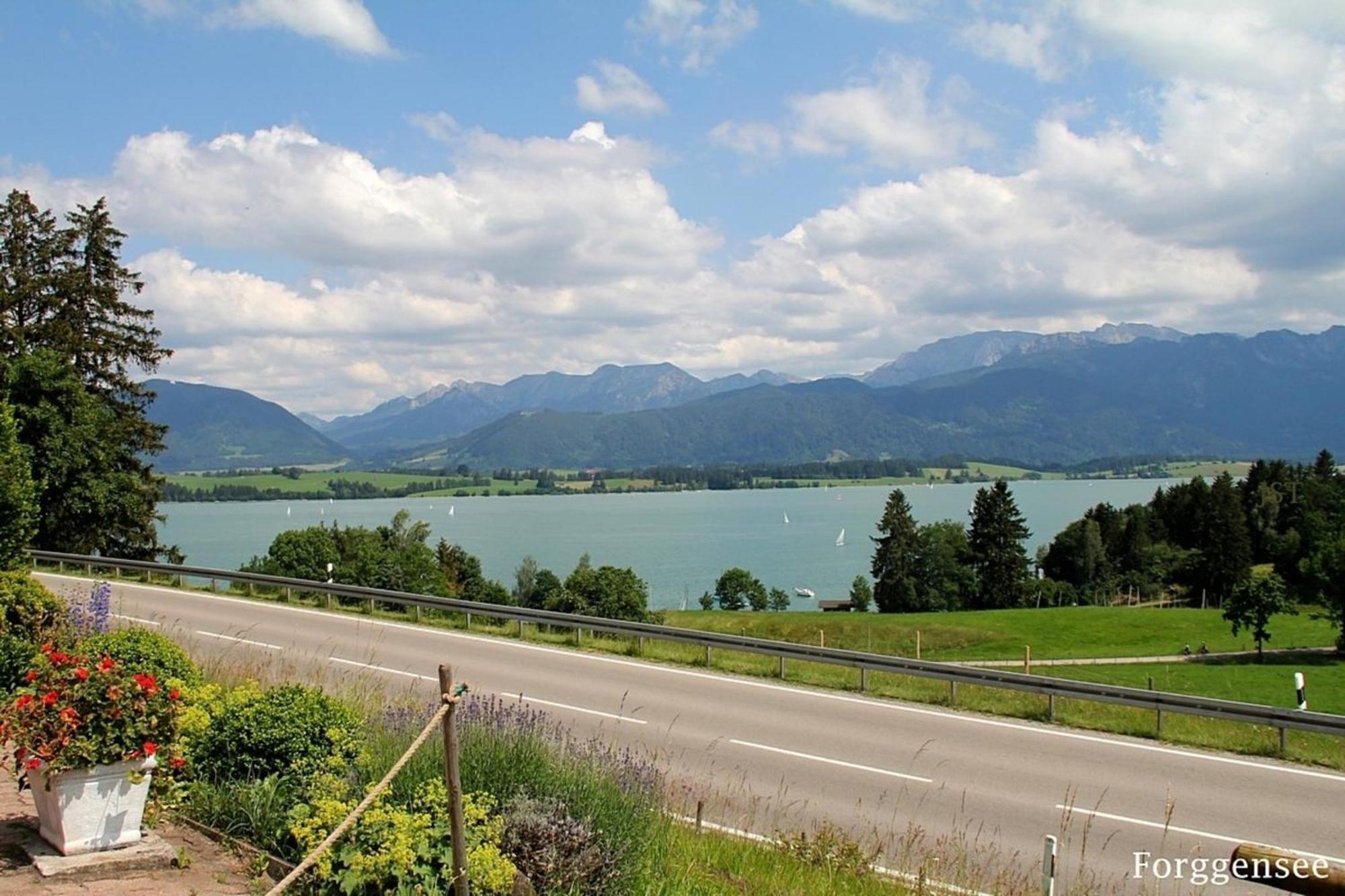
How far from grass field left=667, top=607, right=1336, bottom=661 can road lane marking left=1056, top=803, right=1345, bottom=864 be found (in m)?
45.2

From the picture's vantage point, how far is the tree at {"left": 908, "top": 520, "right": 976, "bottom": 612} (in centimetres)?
9706

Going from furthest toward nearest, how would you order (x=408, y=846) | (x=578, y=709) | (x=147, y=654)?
1. (x=578, y=709)
2. (x=147, y=654)
3. (x=408, y=846)

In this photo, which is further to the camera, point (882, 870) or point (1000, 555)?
point (1000, 555)

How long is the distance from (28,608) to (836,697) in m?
11.9

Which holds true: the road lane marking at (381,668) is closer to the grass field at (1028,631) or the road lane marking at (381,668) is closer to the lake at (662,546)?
the grass field at (1028,631)

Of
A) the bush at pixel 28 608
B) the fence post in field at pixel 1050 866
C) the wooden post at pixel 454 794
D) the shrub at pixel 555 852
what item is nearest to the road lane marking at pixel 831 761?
the fence post in field at pixel 1050 866

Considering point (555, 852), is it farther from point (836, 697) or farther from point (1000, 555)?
point (1000, 555)

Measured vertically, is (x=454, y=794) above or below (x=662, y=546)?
above

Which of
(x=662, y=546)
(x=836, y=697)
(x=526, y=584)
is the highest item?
(x=836, y=697)

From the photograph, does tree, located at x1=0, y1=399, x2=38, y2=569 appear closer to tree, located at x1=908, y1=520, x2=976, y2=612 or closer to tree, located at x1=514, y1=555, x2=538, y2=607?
tree, located at x1=514, y1=555, x2=538, y2=607

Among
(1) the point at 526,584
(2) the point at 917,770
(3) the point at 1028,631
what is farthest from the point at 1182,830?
(1) the point at 526,584

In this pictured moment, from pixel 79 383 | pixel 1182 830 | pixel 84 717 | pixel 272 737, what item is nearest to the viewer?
pixel 84 717

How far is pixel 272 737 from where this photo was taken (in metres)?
7.01

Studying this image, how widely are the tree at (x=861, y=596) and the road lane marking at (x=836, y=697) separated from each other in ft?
246
